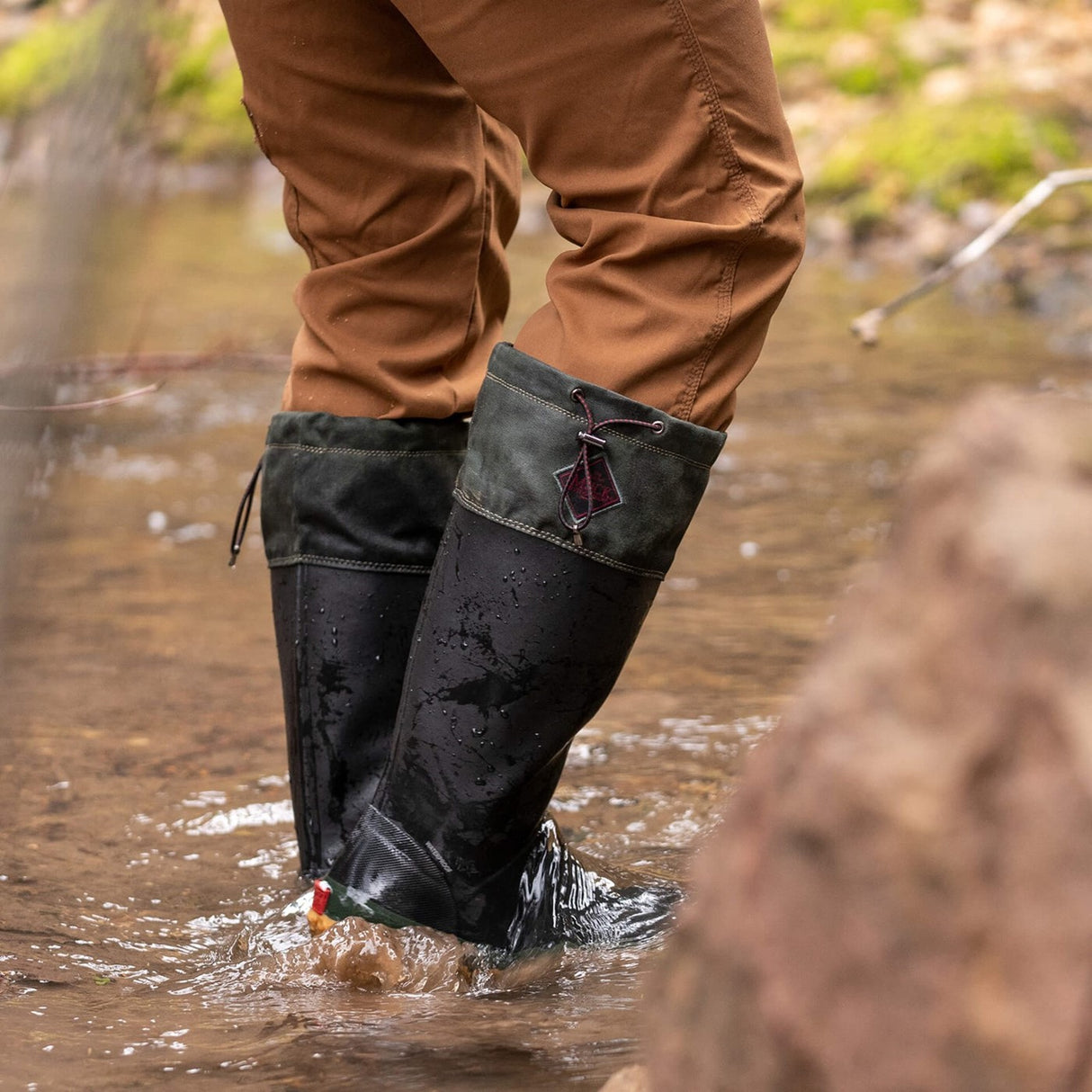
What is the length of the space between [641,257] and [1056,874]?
79 cm

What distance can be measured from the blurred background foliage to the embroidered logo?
197 inches

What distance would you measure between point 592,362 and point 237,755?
945 millimetres

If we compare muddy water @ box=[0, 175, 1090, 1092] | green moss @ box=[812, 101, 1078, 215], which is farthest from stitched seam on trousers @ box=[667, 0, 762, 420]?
green moss @ box=[812, 101, 1078, 215]

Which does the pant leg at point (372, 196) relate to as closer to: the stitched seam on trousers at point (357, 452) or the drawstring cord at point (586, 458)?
the stitched seam on trousers at point (357, 452)

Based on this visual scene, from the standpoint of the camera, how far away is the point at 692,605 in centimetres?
265

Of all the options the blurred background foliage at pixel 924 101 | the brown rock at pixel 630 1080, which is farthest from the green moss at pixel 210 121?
the brown rock at pixel 630 1080

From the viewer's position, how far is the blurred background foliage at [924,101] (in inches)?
299

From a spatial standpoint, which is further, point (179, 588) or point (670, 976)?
point (179, 588)

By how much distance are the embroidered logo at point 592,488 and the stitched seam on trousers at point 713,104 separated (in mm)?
241

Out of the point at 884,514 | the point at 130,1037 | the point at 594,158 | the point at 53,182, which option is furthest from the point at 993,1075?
the point at 884,514

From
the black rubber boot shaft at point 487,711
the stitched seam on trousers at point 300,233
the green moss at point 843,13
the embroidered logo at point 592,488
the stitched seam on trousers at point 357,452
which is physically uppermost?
the stitched seam on trousers at point 300,233

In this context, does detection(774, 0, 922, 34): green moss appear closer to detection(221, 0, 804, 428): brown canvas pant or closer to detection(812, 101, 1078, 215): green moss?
detection(812, 101, 1078, 215): green moss

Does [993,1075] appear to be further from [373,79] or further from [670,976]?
[373,79]

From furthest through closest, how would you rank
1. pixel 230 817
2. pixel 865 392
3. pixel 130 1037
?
pixel 865 392 → pixel 230 817 → pixel 130 1037
